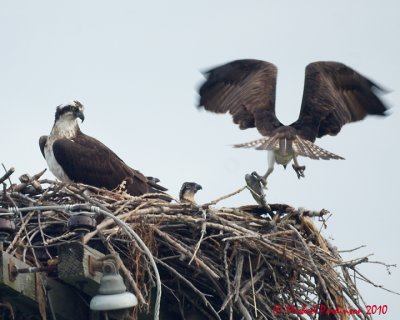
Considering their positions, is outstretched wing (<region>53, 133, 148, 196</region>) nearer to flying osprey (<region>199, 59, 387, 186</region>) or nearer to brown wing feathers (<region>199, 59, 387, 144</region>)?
flying osprey (<region>199, 59, 387, 186</region>)

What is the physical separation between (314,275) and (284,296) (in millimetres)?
307

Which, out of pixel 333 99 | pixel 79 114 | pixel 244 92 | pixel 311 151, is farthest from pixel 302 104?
pixel 79 114

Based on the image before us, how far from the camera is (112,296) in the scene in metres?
6.18

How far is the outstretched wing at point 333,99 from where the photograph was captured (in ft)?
36.8

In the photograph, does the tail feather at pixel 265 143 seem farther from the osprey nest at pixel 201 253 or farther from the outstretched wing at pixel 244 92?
the osprey nest at pixel 201 253

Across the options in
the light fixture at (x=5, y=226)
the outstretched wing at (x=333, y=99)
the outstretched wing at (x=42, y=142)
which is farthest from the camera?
the outstretched wing at (x=333, y=99)

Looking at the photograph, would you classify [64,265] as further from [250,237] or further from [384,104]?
[384,104]

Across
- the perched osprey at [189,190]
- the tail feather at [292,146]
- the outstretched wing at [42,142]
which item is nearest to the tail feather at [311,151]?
the tail feather at [292,146]

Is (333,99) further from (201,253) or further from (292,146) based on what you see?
(201,253)

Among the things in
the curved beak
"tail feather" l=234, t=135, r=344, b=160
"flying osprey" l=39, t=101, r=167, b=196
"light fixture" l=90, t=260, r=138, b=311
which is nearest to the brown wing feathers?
"tail feather" l=234, t=135, r=344, b=160

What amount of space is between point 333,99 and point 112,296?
565cm

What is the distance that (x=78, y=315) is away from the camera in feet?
23.3

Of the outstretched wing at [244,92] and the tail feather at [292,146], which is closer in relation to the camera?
the tail feather at [292,146]
